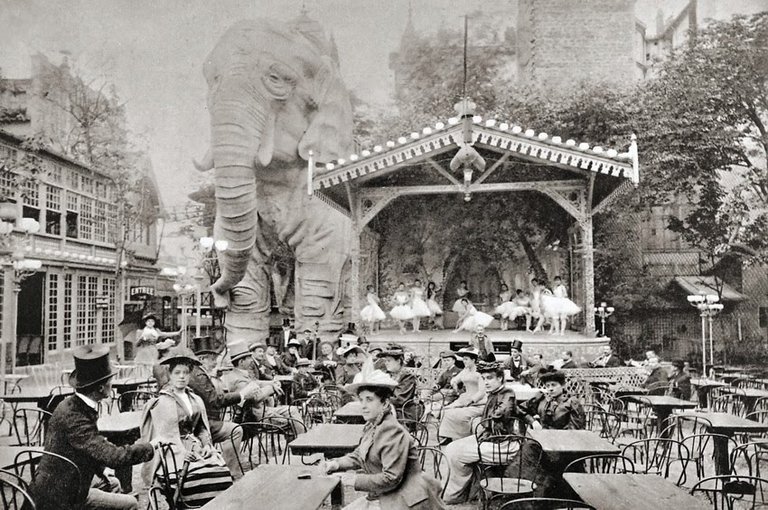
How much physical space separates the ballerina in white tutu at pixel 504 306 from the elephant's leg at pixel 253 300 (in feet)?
17.9

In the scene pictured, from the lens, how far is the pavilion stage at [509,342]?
35.6 ft

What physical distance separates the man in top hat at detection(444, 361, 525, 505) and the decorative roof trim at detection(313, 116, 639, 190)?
241 inches

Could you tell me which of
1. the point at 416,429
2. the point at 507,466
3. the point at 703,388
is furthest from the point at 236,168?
the point at 507,466

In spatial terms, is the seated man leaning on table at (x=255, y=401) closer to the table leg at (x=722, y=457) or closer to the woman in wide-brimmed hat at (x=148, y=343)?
the table leg at (x=722, y=457)

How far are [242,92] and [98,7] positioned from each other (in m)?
4.29

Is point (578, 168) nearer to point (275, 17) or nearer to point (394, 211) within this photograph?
point (394, 211)

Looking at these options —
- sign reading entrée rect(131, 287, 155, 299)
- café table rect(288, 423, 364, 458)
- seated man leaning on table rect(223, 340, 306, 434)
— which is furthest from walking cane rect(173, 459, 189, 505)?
sign reading entrée rect(131, 287, 155, 299)

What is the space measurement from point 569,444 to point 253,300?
12.3 metres

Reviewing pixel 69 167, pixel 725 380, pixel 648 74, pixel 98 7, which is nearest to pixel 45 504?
pixel 98 7

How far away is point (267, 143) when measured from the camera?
14.2 meters

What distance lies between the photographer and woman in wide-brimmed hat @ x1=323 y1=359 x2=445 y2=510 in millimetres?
3316

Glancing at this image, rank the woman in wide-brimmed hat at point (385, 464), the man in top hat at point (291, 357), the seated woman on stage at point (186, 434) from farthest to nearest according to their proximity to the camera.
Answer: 1. the man in top hat at point (291, 357)
2. the seated woman on stage at point (186, 434)
3. the woman in wide-brimmed hat at point (385, 464)

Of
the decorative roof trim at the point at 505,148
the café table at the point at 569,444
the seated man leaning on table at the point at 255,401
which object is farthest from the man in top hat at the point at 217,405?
the decorative roof trim at the point at 505,148

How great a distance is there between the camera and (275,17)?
39.6ft
